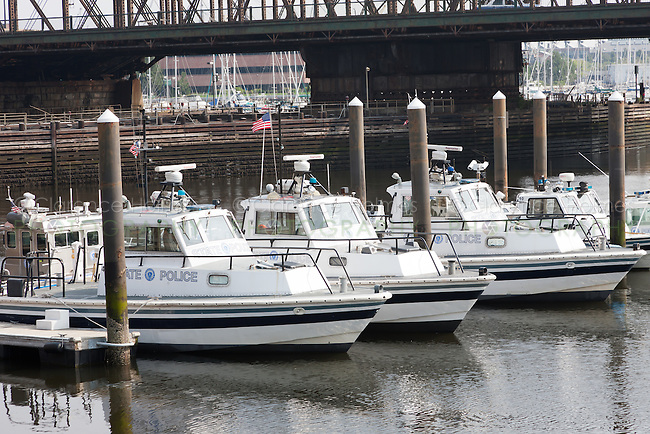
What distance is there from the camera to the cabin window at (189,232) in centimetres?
1786

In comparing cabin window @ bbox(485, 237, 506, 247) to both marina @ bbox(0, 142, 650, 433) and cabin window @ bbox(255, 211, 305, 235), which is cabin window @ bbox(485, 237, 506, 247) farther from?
cabin window @ bbox(255, 211, 305, 235)

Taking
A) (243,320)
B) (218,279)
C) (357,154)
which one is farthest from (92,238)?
(357,154)

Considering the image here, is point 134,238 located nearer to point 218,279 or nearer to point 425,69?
point 218,279

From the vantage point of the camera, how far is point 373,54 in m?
60.5

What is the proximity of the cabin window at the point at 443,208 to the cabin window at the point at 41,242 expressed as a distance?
823 cm

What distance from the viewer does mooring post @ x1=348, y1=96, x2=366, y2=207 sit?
1057 inches

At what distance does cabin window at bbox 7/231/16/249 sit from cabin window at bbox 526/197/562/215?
37.3ft

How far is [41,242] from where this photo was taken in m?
21.4

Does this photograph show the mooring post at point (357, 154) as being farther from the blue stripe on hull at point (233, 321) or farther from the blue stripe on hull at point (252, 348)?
the blue stripe on hull at point (233, 321)

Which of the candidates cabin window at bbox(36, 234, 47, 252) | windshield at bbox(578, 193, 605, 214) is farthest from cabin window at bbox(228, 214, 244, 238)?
windshield at bbox(578, 193, 605, 214)

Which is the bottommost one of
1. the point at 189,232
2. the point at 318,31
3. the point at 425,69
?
the point at 189,232

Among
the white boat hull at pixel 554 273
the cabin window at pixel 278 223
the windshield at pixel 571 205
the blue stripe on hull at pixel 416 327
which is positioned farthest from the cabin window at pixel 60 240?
the windshield at pixel 571 205

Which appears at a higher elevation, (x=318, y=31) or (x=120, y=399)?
(x=318, y=31)

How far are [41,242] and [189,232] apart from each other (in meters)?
4.88
